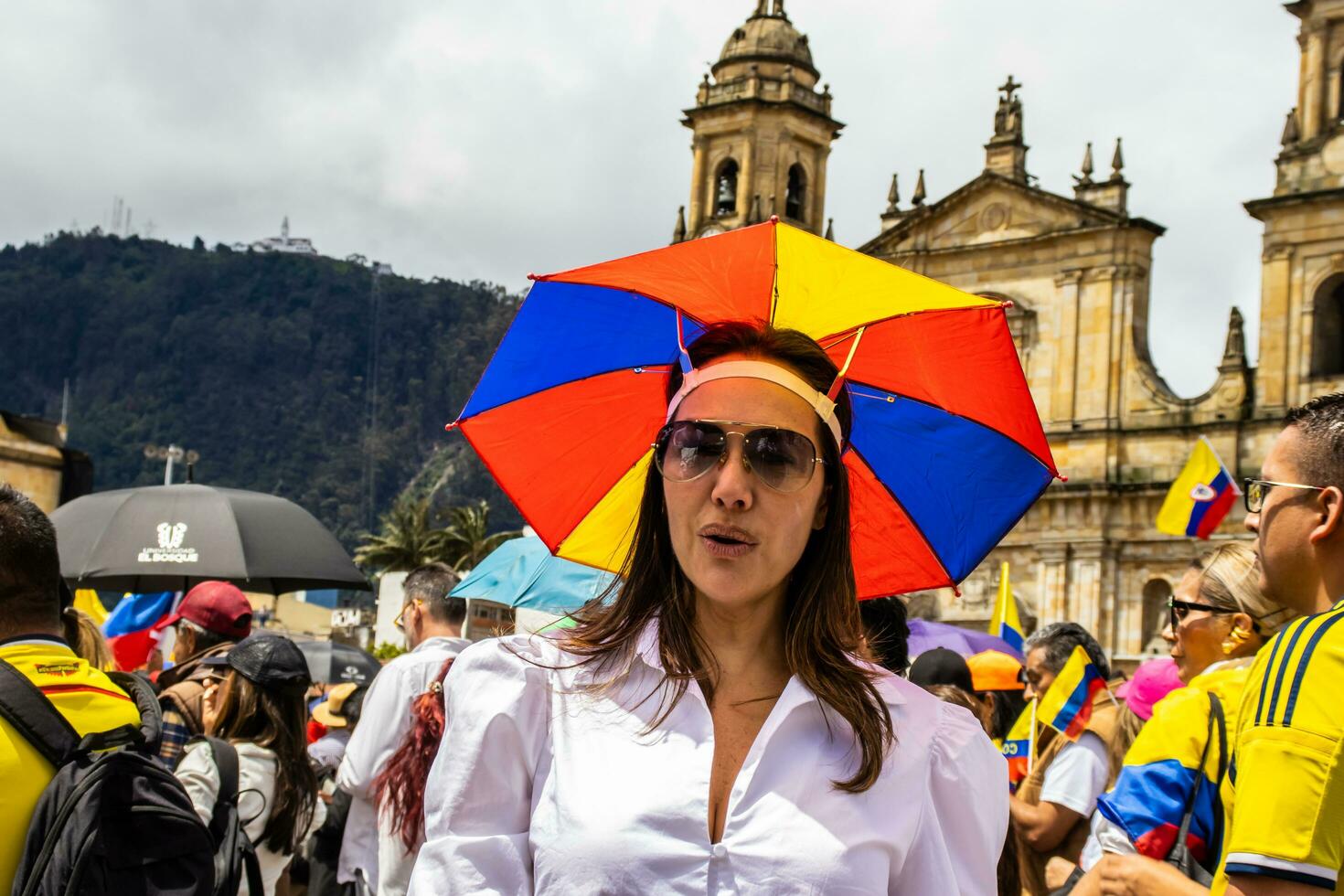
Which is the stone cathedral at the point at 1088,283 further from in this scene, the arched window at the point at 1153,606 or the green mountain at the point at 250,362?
the green mountain at the point at 250,362

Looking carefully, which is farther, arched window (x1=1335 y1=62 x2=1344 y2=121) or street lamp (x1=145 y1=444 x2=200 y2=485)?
arched window (x1=1335 y1=62 x2=1344 y2=121)

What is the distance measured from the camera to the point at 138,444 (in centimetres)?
13600

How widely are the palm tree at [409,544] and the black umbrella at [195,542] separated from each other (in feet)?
137

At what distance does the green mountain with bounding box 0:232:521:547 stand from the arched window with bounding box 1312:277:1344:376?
95.3 metres

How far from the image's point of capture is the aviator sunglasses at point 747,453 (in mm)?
2613

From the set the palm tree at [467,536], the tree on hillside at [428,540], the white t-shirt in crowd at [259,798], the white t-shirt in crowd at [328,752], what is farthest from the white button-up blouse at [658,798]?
the palm tree at [467,536]

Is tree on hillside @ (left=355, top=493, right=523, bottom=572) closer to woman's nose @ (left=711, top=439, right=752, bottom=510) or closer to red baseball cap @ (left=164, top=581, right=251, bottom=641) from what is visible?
red baseball cap @ (left=164, top=581, right=251, bottom=641)

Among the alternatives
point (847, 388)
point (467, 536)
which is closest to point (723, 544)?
point (847, 388)

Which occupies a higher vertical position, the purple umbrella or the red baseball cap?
the red baseball cap

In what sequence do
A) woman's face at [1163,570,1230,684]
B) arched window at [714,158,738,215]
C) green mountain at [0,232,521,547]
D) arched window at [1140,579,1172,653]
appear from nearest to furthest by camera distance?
woman's face at [1163,570,1230,684] → arched window at [1140,579,1172,653] → arched window at [714,158,738,215] → green mountain at [0,232,521,547]

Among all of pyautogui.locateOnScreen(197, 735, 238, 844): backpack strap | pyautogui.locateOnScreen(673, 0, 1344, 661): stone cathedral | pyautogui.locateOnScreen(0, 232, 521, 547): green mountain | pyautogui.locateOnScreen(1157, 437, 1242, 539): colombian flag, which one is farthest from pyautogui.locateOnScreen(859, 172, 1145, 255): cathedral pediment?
pyautogui.locateOnScreen(0, 232, 521, 547): green mountain

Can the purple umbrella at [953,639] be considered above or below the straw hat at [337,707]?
above

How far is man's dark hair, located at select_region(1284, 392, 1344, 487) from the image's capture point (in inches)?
116

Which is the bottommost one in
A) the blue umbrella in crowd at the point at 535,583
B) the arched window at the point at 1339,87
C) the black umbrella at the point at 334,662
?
the black umbrella at the point at 334,662
